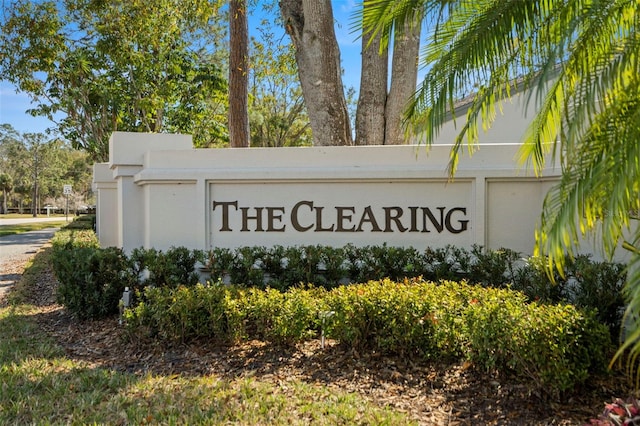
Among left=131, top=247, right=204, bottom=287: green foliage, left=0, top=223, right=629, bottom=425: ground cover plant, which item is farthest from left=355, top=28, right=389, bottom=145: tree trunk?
left=0, top=223, right=629, bottom=425: ground cover plant

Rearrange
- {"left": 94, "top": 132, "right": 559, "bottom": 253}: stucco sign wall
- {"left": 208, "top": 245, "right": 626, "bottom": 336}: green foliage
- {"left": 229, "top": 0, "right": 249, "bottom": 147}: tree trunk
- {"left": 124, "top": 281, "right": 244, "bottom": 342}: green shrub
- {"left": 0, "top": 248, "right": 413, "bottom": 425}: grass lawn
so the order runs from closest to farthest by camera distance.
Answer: {"left": 0, "top": 248, "right": 413, "bottom": 425}: grass lawn
{"left": 124, "top": 281, "right": 244, "bottom": 342}: green shrub
{"left": 208, "top": 245, "right": 626, "bottom": 336}: green foliage
{"left": 94, "top": 132, "right": 559, "bottom": 253}: stucco sign wall
{"left": 229, "top": 0, "right": 249, "bottom": 147}: tree trunk

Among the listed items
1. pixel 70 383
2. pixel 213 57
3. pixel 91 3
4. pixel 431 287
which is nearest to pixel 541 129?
pixel 431 287

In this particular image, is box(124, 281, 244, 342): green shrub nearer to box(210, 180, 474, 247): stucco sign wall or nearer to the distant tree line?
box(210, 180, 474, 247): stucco sign wall

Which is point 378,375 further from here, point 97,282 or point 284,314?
point 97,282

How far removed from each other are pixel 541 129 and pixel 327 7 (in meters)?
5.11

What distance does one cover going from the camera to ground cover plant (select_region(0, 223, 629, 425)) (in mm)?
3562

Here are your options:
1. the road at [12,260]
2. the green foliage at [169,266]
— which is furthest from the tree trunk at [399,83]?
the road at [12,260]

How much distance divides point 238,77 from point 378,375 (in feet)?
31.6

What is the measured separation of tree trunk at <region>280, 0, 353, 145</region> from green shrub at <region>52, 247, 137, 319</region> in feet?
12.2

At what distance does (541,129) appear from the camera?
399 cm

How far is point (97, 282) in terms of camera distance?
6.14 meters

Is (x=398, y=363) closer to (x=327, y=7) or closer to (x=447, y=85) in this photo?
(x=447, y=85)

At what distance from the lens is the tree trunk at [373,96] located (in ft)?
27.3

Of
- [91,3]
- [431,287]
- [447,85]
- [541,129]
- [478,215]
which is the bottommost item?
[431,287]
